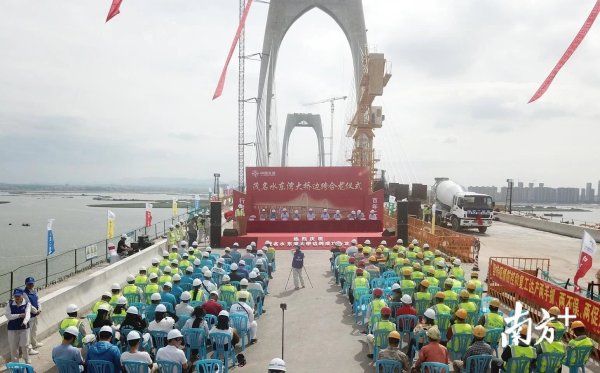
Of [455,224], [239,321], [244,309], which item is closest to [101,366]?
[239,321]

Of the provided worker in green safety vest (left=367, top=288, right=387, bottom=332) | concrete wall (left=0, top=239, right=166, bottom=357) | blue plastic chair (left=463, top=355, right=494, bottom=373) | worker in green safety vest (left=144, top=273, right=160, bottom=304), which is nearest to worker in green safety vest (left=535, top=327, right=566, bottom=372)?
blue plastic chair (left=463, top=355, right=494, bottom=373)

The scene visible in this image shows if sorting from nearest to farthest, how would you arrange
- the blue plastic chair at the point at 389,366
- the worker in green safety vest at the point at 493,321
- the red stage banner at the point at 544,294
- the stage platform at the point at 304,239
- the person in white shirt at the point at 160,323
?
1. the blue plastic chair at the point at 389,366
2. the person in white shirt at the point at 160,323
3. the worker in green safety vest at the point at 493,321
4. the red stage banner at the point at 544,294
5. the stage platform at the point at 304,239

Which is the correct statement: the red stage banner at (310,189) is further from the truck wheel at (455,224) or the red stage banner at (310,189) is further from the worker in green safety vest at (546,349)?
the worker in green safety vest at (546,349)

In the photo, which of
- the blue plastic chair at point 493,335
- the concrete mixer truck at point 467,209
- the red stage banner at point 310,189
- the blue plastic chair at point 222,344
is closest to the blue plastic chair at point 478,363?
the blue plastic chair at point 493,335

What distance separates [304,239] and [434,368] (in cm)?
1848

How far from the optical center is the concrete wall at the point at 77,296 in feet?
32.7

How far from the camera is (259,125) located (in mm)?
80562

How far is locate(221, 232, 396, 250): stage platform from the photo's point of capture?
24.0 meters

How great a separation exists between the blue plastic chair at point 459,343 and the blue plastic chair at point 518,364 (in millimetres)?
1096

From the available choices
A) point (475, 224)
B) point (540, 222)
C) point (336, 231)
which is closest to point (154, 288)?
point (336, 231)

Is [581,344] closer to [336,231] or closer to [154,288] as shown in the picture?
[154,288]

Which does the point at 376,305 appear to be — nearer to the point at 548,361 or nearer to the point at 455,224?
the point at 548,361

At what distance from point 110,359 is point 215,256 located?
30.9ft

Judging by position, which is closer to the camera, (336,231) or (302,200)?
(336,231)
